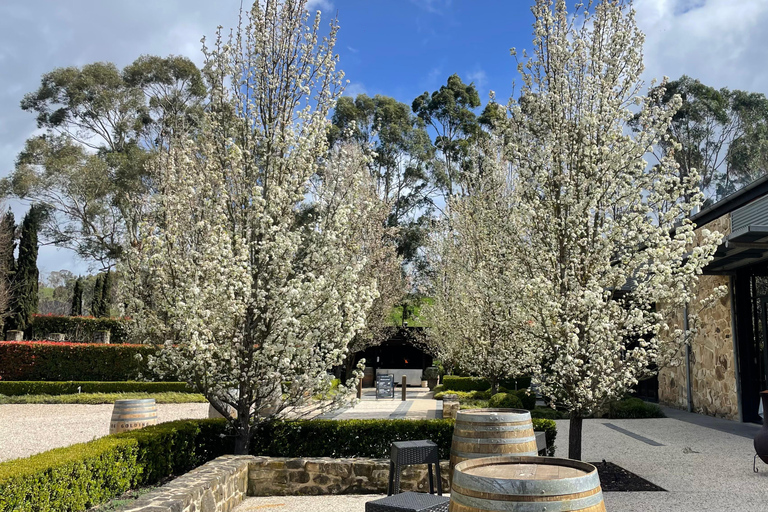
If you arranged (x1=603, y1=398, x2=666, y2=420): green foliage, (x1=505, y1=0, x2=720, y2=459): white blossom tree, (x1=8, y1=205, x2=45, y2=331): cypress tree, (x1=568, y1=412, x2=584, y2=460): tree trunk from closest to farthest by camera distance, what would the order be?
(x1=505, y1=0, x2=720, y2=459): white blossom tree < (x1=568, y1=412, x2=584, y2=460): tree trunk < (x1=603, y1=398, x2=666, y2=420): green foliage < (x1=8, y1=205, x2=45, y2=331): cypress tree

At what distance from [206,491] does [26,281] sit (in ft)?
91.7

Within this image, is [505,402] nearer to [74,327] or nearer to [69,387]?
[69,387]

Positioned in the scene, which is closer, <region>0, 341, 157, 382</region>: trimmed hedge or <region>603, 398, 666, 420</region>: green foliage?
<region>603, 398, 666, 420</region>: green foliage

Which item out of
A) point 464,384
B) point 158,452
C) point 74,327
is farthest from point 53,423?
point 74,327

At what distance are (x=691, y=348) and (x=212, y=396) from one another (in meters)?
11.8

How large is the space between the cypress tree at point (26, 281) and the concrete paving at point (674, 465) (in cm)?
2632

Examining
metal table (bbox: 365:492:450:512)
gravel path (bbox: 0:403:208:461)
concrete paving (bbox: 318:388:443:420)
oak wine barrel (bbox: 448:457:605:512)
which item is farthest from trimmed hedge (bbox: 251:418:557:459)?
concrete paving (bbox: 318:388:443:420)

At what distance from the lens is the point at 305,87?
21.9 feet

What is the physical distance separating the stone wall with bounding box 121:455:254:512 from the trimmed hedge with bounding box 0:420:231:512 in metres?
0.71

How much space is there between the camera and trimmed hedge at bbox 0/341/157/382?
59.7 ft

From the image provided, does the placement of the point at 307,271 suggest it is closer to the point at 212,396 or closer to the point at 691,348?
the point at 212,396

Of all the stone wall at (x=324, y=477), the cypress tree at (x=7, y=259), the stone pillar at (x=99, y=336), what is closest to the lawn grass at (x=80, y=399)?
the stone pillar at (x=99, y=336)

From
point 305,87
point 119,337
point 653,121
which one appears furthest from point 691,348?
point 119,337

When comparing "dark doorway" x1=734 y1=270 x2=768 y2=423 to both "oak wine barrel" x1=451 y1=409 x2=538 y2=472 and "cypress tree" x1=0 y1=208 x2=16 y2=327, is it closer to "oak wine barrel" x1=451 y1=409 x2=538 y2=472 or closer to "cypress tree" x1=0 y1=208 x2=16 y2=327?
"oak wine barrel" x1=451 y1=409 x2=538 y2=472
